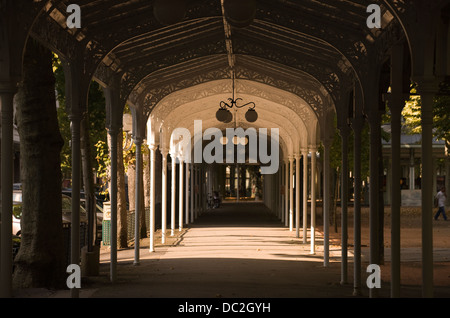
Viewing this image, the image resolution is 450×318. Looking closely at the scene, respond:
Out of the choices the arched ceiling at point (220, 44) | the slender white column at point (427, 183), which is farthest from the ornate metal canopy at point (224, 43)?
the slender white column at point (427, 183)

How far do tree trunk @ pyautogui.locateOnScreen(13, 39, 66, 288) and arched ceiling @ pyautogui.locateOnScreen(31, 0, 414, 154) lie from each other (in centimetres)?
86

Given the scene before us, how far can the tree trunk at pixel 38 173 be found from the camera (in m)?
12.4

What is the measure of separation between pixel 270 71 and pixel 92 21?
8.16 metres

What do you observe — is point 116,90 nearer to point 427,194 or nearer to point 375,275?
point 375,275

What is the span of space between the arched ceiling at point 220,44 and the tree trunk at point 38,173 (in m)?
0.86

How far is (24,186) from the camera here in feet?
41.2

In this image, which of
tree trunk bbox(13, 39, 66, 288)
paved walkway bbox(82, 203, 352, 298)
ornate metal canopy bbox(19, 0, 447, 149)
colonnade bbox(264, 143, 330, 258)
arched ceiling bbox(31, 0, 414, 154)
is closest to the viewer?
ornate metal canopy bbox(19, 0, 447, 149)

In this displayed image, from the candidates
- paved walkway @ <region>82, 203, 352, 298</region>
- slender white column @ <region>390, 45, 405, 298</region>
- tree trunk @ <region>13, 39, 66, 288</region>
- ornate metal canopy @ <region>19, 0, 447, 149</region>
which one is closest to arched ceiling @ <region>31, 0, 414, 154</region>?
ornate metal canopy @ <region>19, 0, 447, 149</region>

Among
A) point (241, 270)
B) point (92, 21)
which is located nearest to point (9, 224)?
point (92, 21)

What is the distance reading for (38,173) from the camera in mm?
12477

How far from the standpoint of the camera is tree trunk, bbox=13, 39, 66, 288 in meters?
12.4

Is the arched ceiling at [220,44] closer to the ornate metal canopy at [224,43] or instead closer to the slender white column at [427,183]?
the ornate metal canopy at [224,43]

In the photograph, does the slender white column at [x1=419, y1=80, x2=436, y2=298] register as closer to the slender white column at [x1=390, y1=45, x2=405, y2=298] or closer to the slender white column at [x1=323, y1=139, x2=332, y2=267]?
the slender white column at [x1=390, y1=45, x2=405, y2=298]

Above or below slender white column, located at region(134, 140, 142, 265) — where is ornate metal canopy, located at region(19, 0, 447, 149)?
above
